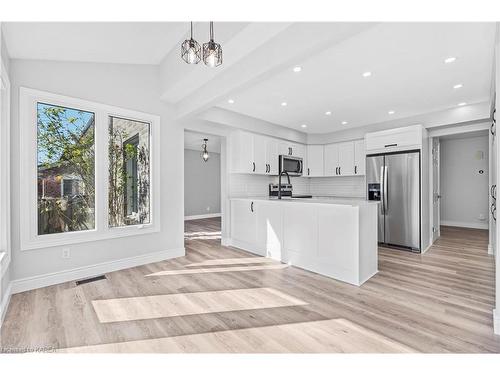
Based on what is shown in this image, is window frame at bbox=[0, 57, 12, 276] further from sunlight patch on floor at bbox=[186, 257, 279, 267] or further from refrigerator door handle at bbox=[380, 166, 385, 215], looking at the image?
refrigerator door handle at bbox=[380, 166, 385, 215]

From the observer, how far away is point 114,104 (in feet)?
10.9

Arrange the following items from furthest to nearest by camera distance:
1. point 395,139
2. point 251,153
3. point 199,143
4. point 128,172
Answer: point 199,143 < point 251,153 < point 395,139 < point 128,172

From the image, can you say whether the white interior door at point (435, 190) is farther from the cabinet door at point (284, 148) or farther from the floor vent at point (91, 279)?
the floor vent at point (91, 279)

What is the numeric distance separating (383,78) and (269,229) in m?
2.57

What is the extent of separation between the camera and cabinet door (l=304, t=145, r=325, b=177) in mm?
6137

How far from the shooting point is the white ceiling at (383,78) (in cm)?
226

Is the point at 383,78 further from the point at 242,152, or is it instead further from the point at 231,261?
the point at 231,261

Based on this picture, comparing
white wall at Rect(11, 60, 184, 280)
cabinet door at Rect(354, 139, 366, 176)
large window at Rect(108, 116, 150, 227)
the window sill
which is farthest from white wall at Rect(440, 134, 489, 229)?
the window sill

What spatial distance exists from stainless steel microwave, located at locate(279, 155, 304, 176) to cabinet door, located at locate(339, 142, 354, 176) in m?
0.90

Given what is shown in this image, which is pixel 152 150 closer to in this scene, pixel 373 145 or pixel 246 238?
pixel 246 238

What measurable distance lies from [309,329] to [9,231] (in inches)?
118

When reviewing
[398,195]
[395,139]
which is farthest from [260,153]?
[398,195]

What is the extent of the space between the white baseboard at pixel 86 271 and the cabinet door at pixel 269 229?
1361 millimetres
